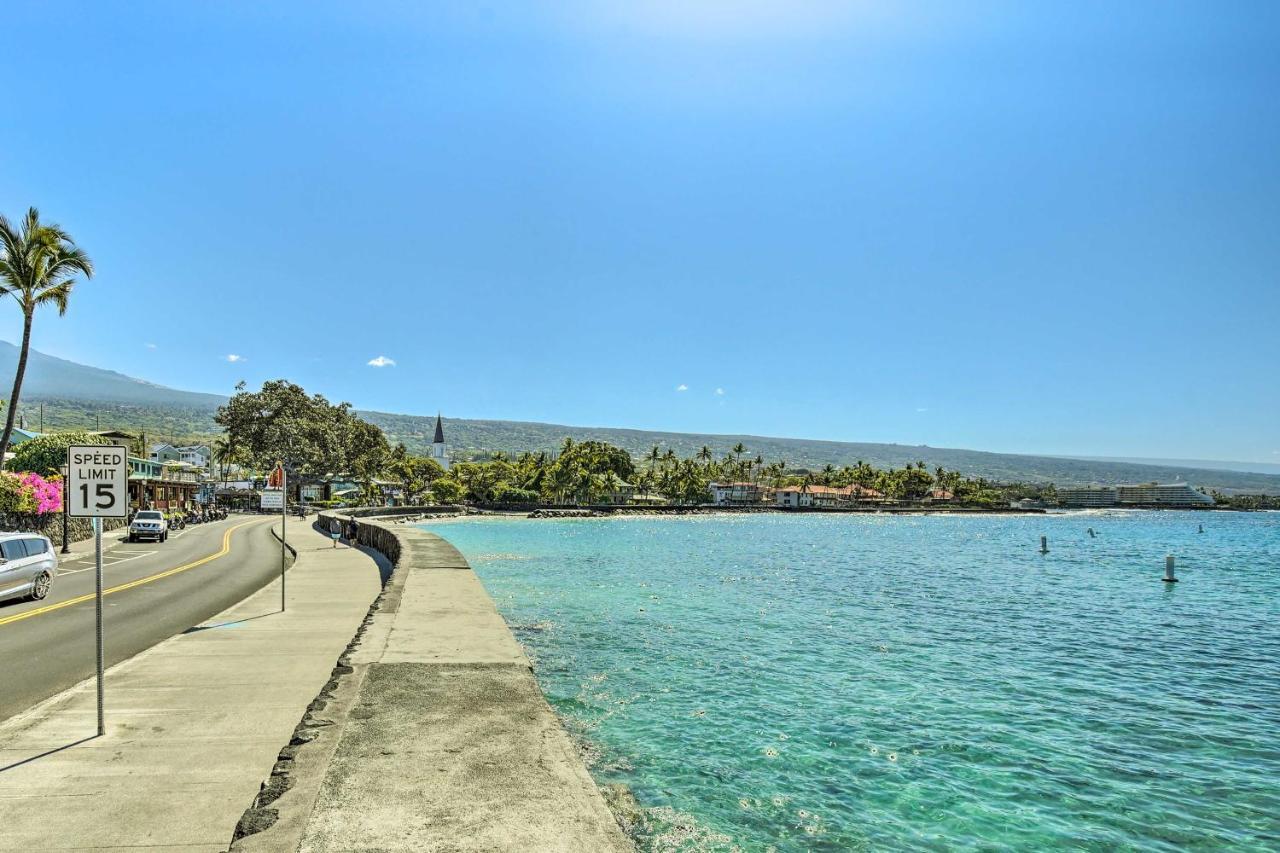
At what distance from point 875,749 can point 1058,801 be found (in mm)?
2046

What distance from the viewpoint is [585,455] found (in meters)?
161

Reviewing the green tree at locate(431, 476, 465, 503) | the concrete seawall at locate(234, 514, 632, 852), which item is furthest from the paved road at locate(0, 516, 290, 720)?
the green tree at locate(431, 476, 465, 503)

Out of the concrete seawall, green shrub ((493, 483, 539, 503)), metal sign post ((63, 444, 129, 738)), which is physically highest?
metal sign post ((63, 444, 129, 738))

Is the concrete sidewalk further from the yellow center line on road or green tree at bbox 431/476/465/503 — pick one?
green tree at bbox 431/476/465/503

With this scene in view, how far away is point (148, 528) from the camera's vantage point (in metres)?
37.8

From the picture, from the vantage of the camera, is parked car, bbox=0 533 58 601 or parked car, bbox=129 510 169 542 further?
parked car, bbox=129 510 169 542

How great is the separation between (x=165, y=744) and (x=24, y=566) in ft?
42.1

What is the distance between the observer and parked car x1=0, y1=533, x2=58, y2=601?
15820 millimetres

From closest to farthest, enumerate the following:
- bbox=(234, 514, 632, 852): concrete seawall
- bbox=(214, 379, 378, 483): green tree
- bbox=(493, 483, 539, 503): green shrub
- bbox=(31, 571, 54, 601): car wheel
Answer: bbox=(234, 514, 632, 852): concrete seawall
bbox=(31, 571, 54, 601): car wheel
bbox=(214, 379, 378, 483): green tree
bbox=(493, 483, 539, 503): green shrub

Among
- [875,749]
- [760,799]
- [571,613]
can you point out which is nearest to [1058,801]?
[875,749]

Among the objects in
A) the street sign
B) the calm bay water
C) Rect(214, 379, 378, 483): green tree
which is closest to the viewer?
the calm bay water

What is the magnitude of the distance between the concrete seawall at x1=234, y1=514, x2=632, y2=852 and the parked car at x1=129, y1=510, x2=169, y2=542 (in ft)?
114

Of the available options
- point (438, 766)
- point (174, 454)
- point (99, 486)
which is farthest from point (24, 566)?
point (174, 454)

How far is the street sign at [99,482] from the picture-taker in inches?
293
